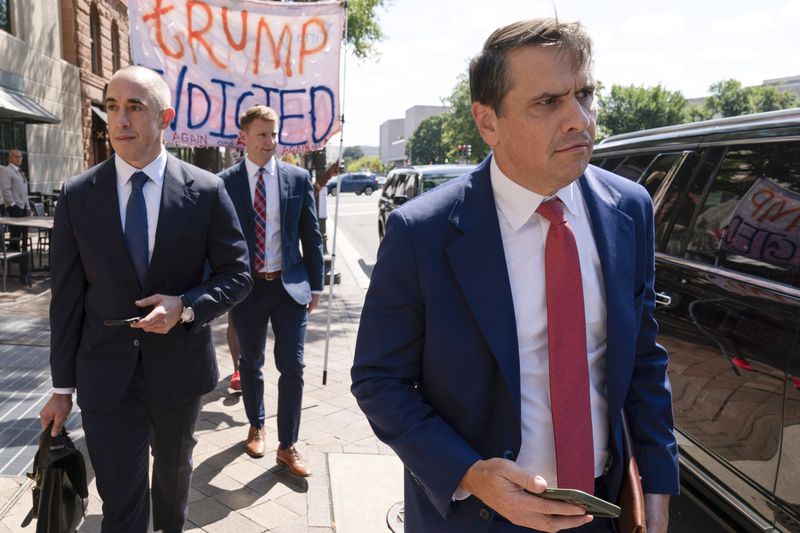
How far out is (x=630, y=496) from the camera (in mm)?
1526

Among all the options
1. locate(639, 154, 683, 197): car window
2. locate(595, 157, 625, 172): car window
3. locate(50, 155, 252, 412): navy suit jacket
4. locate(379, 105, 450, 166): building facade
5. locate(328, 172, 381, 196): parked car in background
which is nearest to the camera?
locate(50, 155, 252, 412): navy suit jacket

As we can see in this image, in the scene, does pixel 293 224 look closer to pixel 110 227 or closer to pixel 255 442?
pixel 255 442

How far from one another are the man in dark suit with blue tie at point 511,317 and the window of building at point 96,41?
22998mm

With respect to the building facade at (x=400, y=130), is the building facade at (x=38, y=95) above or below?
below

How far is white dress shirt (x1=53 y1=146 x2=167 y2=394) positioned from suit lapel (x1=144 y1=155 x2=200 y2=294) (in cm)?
3

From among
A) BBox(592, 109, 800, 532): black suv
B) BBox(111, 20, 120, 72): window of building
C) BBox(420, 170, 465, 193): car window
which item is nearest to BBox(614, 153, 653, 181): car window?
BBox(592, 109, 800, 532): black suv

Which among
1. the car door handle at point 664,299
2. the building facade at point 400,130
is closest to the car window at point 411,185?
the car door handle at point 664,299

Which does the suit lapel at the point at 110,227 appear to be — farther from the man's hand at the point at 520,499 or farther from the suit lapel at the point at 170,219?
the man's hand at the point at 520,499

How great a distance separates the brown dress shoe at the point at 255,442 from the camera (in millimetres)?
4035

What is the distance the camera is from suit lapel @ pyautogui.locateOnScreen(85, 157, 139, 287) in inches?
96.9

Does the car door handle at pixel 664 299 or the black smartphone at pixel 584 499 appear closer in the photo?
the black smartphone at pixel 584 499

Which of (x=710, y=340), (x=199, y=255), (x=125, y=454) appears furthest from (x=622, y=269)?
(x=125, y=454)

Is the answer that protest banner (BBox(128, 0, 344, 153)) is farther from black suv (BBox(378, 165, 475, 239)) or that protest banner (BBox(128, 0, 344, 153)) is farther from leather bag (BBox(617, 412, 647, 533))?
black suv (BBox(378, 165, 475, 239))

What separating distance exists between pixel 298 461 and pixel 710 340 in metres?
2.33
